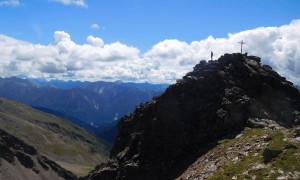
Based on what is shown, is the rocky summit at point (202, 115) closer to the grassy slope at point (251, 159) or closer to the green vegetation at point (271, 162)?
the grassy slope at point (251, 159)

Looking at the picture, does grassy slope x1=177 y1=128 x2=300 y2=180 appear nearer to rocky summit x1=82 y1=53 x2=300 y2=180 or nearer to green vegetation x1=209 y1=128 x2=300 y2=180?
green vegetation x1=209 y1=128 x2=300 y2=180

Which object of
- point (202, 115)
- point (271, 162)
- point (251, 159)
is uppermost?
point (202, 115)

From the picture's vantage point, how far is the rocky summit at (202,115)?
55281 millimetres

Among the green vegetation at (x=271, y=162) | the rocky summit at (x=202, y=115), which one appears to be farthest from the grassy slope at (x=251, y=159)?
the rocky summit at (x=202, y=115)

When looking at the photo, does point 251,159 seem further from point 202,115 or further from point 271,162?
point 202,115

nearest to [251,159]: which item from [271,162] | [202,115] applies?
[271,162]

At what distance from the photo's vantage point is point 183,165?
173ft

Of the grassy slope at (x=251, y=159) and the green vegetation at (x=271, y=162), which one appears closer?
the green vegetation at (x=271, y=162)

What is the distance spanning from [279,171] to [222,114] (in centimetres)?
2141

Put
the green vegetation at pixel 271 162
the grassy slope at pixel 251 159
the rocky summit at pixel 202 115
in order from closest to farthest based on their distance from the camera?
the green vegetation at pixel 271 162 → the grassy slope at pixel 251 159 → the rocky summit at pixel 202 115

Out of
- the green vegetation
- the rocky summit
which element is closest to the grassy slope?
the green vegetation

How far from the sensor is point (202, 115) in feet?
190

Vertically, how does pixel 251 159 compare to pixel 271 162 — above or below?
below

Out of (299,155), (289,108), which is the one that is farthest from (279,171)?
(289,108)
